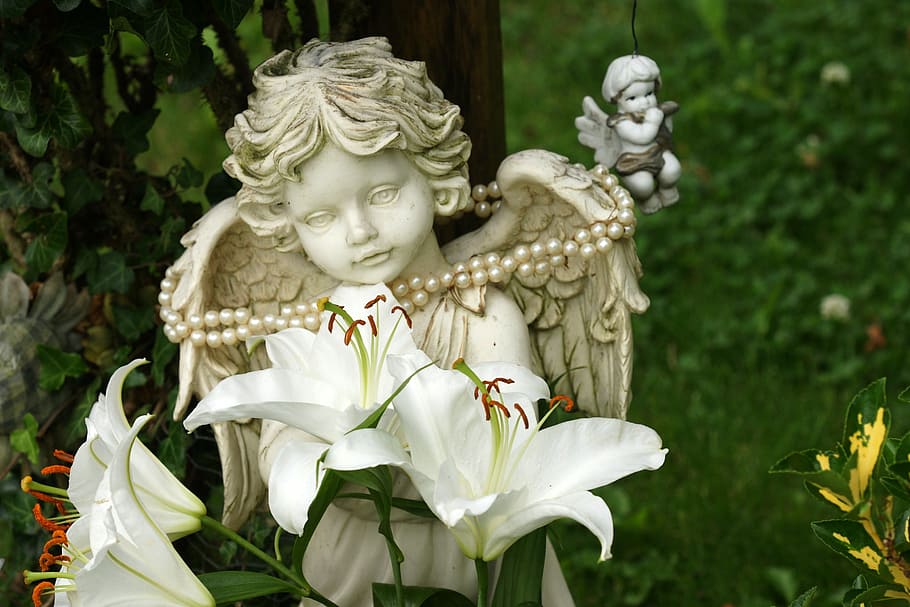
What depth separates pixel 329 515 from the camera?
1.76m

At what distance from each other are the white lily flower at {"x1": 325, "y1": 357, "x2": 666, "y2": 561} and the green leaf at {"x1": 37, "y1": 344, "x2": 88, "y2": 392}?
796 mm

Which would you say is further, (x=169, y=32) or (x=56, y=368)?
(x=56, y=368)

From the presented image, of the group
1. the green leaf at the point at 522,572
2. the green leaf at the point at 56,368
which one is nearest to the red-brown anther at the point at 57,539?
the green leaf at the point at 522,572

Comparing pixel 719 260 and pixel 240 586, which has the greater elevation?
pixel 240 586

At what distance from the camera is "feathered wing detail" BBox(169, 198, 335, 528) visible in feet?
5.57

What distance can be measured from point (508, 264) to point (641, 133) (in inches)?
9.6

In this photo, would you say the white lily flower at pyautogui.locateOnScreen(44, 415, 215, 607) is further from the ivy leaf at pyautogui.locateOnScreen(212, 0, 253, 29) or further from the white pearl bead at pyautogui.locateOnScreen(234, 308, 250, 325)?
the ivy leaf at pyautogui.locateOnScreen(212, 0, 253, 29)

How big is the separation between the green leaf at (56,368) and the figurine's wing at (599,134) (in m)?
0.89

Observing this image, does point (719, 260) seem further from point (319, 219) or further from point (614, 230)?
point (319, 219)

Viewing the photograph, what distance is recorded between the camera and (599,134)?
1.76 metres

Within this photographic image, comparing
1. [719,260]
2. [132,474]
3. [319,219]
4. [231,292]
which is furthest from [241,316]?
[719,260]

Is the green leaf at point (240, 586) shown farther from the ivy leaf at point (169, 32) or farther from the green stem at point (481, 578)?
the ivy leaf at point (169, 32)

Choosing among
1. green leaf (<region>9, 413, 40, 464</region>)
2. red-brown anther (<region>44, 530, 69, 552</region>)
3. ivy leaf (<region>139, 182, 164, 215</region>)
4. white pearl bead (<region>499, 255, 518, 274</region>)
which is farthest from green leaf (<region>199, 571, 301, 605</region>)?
ivy leaf (<region>139, 182, 164, 215</region>)

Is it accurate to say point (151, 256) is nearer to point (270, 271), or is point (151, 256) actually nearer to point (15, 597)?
point (270, 271)
